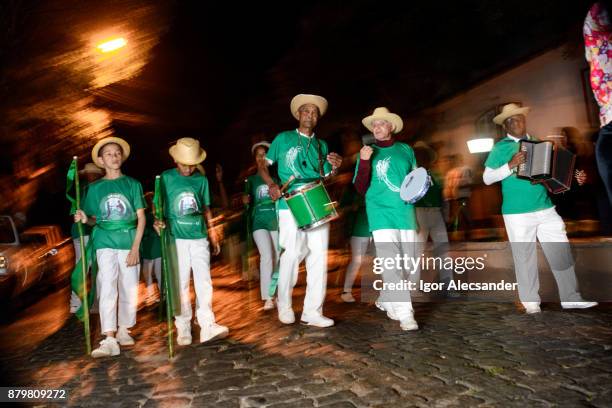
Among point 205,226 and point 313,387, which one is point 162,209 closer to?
point 205,226

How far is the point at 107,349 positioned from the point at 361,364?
8.65ft

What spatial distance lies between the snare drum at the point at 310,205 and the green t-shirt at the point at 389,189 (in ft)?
1.67

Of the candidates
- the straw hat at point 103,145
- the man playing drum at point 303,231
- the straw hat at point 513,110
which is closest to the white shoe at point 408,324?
the man playing drum at point 303,231

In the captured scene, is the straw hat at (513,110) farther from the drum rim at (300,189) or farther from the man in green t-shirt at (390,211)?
the drum rim at (300,189)

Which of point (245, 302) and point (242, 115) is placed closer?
point (245, 302)

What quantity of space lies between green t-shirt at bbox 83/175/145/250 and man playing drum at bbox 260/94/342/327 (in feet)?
4.99

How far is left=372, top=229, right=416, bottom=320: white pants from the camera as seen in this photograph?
5133 mm

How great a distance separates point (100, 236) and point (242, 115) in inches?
696

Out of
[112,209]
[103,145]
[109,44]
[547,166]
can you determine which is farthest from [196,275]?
[109,44]

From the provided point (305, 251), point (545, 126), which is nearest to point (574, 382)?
point (305, 251)

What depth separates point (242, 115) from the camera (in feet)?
73.2

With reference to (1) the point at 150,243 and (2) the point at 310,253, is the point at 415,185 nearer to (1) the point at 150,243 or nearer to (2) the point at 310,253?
(2) the point at 310,253

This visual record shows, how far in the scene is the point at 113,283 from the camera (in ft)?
17.1

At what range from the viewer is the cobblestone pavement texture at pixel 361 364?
11.1ft
